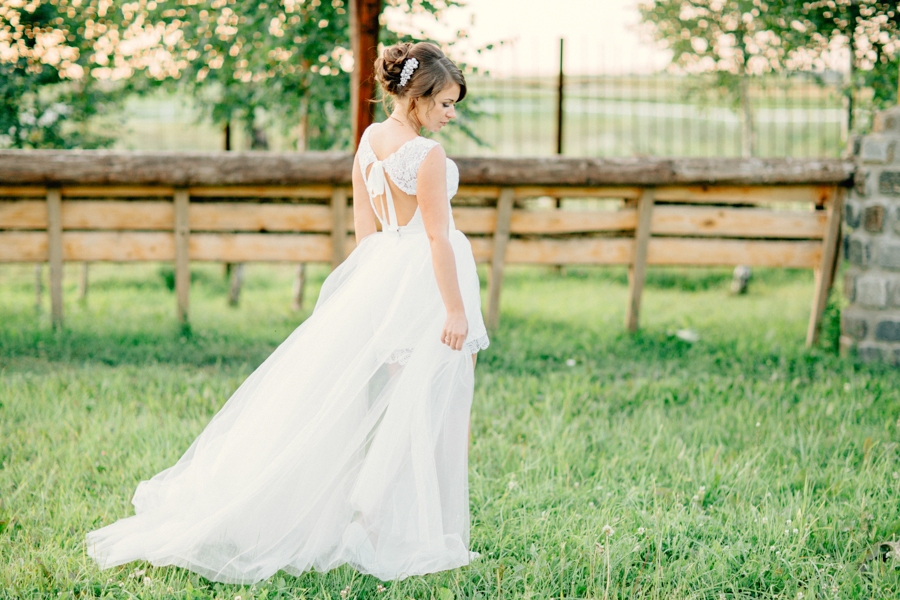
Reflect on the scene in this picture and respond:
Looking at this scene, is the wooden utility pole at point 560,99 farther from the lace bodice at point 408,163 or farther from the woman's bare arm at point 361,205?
the lace bodice at point 408,163

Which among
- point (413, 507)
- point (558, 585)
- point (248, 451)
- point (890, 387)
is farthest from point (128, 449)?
point (890, 387)

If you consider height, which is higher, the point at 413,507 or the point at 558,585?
the point at 413,507

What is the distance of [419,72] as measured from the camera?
221cm

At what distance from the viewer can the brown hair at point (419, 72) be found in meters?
2.21

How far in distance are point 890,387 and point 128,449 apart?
14.1 feet

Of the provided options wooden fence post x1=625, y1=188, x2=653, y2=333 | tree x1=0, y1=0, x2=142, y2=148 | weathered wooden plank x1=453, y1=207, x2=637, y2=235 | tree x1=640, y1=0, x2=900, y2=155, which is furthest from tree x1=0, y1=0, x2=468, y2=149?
tree x1=640, y1=0, x2=900, y2=155

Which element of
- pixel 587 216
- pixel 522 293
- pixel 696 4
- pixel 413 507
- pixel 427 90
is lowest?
pixel 522 293

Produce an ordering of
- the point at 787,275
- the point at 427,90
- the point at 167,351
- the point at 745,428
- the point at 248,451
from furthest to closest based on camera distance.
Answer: the point at 787,275
the point at 167,351
the point at 745,428
the point at 248,451
the point at 427,90

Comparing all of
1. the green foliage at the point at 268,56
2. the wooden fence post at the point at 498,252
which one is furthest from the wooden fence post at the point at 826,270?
the green foliage at the point at 268,56

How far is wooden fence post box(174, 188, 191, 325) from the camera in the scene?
5215mm

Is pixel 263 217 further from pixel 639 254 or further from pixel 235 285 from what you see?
pixel 639 254

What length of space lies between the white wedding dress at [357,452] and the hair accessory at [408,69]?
19cm

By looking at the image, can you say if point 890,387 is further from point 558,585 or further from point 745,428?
point 558,585

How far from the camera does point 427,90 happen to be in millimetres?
2215
